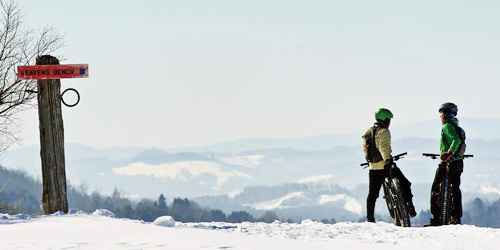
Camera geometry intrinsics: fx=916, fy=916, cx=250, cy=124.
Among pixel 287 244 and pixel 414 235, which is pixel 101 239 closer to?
pixel 287 244

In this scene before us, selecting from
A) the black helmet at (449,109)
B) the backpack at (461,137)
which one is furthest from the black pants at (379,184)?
the black helmet at (449,109)

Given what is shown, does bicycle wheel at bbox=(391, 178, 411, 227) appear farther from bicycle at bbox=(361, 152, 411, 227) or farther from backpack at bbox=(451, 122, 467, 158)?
backpack at bbox=(451, 122, 467, 158)

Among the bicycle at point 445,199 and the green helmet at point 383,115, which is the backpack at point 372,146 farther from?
the bicycle at point 445,199

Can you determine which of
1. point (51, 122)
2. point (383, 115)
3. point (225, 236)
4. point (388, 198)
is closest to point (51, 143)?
point (51, 122)

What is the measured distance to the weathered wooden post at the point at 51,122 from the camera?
13938mm

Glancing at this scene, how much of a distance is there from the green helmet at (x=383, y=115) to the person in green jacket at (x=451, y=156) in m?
0.82

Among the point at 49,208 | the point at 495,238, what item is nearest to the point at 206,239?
the point at 495,238

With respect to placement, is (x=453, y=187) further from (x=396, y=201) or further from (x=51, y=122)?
(x=51, y=122)

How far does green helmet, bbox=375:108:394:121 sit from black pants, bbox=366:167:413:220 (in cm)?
82

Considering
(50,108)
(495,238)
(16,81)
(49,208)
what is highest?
(16,81)

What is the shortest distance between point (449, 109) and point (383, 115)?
1040 mm

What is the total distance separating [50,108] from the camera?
13.9 m

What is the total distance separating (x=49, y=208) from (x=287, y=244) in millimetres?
5357

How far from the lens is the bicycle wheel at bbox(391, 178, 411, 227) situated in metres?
14.7
